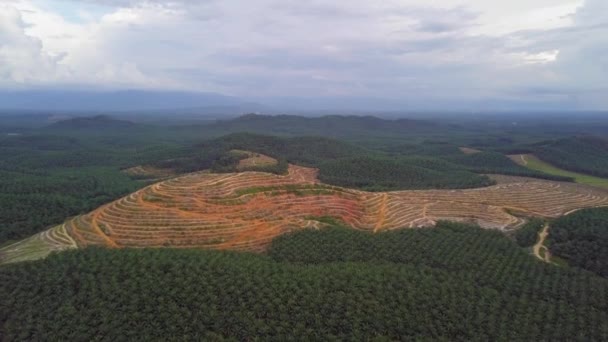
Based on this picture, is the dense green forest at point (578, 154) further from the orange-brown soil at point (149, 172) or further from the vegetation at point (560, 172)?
the orange-brown soil at point (149, 172)

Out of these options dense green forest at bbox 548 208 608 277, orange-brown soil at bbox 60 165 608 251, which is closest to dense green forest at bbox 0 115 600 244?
orange-brown soil at bbox 60 165 608 251

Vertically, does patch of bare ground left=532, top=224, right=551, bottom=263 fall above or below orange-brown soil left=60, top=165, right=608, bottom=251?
below

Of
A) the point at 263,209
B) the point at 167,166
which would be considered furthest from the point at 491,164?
the point at 167,166

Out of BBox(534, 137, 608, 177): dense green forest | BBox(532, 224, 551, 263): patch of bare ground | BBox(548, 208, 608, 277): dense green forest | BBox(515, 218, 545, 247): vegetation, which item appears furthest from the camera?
BBox(534, 137, 608, 177): dense green forest

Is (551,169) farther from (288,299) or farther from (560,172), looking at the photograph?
(288,299)

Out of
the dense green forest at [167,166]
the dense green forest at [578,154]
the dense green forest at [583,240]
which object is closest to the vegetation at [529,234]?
the dense green forest at [583,240]

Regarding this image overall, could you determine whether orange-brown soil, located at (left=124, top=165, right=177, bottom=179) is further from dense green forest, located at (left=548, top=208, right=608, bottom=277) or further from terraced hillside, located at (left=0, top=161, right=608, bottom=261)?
dense green forest, located at (left=548, top=208, right=608, bottom=277)
